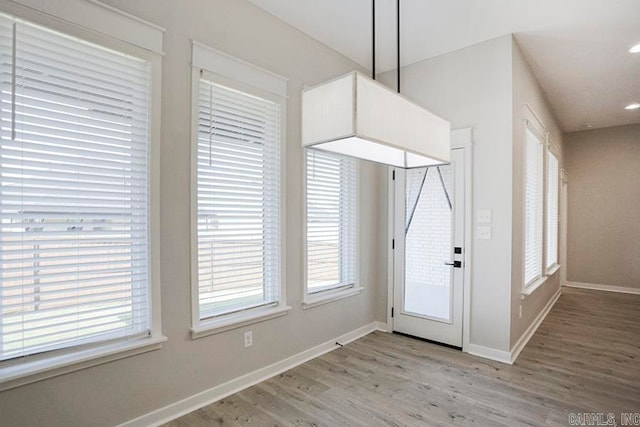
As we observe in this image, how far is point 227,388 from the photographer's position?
2637 millimetres

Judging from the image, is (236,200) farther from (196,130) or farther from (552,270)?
(552,270)

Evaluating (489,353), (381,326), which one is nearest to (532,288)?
(489,353)

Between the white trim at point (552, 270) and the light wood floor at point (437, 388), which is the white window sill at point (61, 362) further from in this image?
the white trim at point (552, 270)

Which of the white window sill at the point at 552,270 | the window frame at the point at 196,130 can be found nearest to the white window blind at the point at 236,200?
the window frame at the point at 196,130

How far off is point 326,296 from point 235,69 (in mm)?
2254

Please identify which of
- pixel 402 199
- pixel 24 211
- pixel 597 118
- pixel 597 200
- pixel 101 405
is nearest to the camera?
pixel 24 211

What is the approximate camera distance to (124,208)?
2117 millimetres

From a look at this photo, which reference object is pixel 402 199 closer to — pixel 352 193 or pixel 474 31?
pixel 352 193

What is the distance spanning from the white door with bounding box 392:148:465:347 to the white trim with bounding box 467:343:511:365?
0.14 metres

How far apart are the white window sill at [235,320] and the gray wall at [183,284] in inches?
2.1

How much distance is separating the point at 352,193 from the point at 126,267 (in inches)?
94.0

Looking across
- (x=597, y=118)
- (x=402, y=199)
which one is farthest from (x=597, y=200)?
(x=402, y=199)

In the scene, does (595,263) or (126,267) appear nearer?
(126,267)

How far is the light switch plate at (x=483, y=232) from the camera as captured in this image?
3414 millimetres
